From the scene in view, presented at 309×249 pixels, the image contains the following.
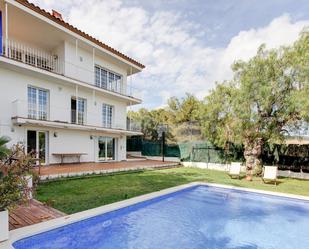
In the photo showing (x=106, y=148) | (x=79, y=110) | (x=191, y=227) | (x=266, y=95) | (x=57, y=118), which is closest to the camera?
(x=191, y=227)

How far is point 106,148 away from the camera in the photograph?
21.0 m

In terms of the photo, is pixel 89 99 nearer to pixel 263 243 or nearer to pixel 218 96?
pixel 218 96

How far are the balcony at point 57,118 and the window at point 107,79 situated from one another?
3333mm

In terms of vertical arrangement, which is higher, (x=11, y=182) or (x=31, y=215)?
(x=11, y=182)

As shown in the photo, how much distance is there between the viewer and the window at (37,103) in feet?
49.7

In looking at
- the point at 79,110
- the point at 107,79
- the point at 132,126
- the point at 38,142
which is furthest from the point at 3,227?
the point at 132,126

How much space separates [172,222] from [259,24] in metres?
14.2

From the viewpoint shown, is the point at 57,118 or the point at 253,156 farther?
the point at 57,118

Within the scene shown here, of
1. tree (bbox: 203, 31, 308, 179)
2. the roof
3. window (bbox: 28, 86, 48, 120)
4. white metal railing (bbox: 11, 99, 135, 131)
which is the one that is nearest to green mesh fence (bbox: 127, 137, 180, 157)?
white metal railing (bbox: 11, 99, 135, 131)

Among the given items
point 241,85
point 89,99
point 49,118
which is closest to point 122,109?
point 89,99

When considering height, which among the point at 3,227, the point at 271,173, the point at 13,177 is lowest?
the point at 271,173

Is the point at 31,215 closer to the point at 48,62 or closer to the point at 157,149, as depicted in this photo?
the point at 48,62

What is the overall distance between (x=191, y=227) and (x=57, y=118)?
535 inches

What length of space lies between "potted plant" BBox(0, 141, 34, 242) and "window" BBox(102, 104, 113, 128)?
629 inches
